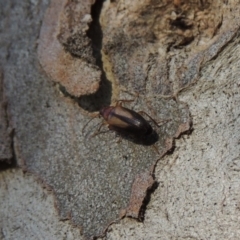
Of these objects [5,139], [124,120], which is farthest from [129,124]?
[5,139]

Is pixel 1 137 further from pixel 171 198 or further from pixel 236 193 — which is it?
pixel 236 193

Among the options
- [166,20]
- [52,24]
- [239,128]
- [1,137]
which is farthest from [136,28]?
[1,137]

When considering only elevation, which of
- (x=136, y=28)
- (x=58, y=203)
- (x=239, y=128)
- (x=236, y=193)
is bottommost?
(x=58, y=203)

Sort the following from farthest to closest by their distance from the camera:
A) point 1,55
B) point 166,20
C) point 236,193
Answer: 1. point 1,55
2. point 166,20
3. point 236,193

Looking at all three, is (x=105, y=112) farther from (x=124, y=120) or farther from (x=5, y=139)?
(x=5, y=139)

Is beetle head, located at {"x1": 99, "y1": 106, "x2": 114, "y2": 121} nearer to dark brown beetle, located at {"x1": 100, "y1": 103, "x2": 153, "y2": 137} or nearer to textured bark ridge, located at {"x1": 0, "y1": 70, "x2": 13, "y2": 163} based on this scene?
dark brown beetle, located at {"x1": 100, "y1": 103, "x2": 153, "y2": 137}

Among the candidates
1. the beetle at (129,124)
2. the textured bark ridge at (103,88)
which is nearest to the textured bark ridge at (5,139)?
the textured bark ridge at (103,88)

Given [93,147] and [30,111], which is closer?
[93,147]
